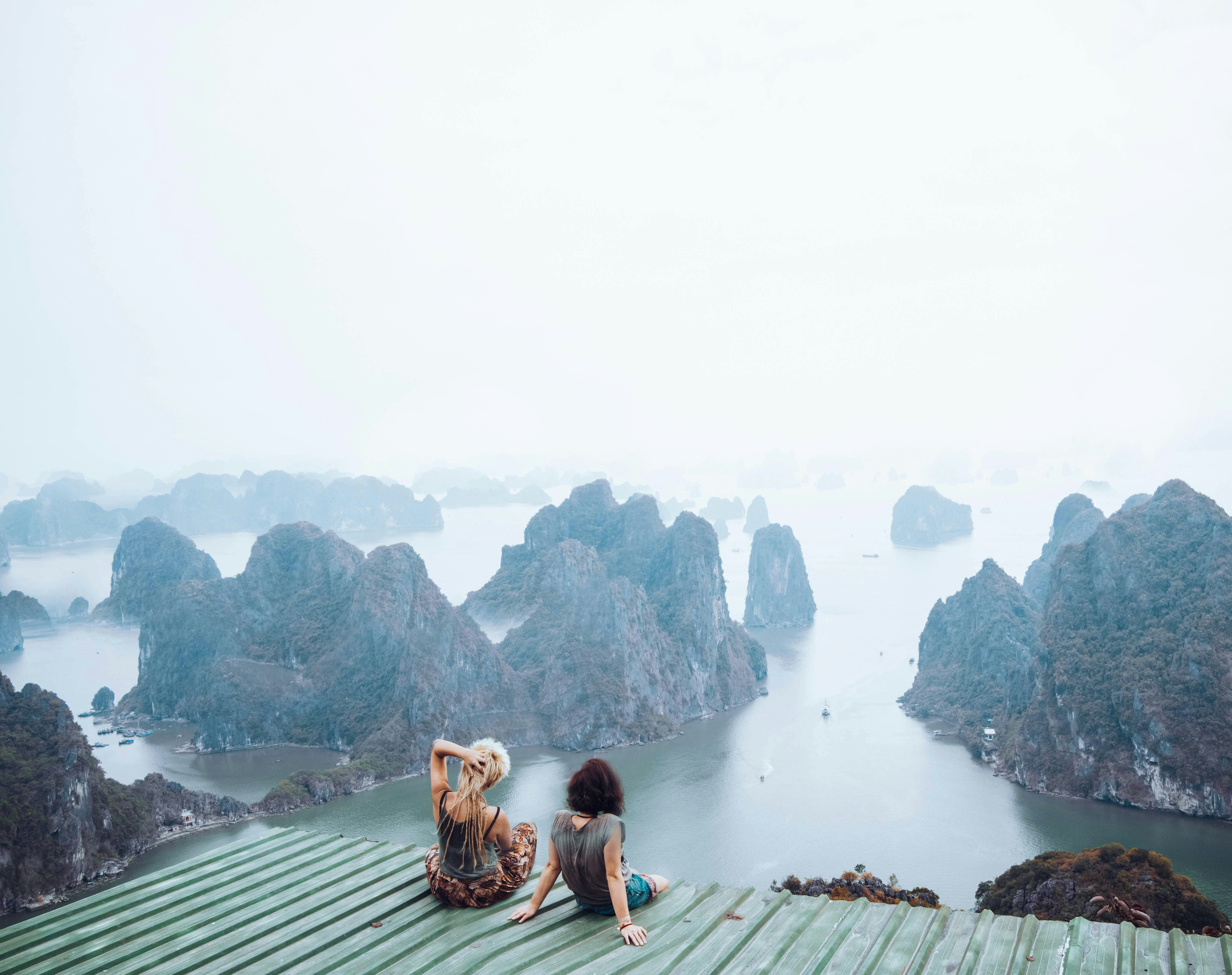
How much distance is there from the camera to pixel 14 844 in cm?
2156

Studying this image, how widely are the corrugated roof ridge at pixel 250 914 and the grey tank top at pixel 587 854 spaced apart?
1052 millimetres

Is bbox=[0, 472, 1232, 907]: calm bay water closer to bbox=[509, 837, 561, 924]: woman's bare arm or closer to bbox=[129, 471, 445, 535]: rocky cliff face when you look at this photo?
bbox=[509, 837, 561, 924]: woman's bare arm

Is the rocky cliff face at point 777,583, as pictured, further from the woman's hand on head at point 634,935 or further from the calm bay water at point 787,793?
the woman's hand on head at point 634,935

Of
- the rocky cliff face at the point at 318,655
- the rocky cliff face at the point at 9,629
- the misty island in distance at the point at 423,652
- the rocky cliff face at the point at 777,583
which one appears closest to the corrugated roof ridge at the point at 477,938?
the misty island in distance at the point at 423,652

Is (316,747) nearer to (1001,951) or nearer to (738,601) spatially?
(1001,951)

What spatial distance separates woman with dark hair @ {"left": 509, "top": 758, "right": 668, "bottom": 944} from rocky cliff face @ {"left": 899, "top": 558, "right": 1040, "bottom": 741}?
34.0m

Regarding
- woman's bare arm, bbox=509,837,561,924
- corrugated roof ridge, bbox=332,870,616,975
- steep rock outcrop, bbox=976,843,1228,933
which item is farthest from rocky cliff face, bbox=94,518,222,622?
woman's bare arm, bbox=509,837,561,924

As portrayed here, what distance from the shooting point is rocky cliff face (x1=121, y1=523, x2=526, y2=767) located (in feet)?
113

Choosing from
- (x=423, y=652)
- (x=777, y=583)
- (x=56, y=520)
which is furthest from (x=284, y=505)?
(x=423, y=652)

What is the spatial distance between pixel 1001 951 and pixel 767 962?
3.13 ft

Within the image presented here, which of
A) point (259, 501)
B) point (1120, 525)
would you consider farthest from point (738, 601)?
point (259, 501)

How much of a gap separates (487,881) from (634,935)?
0.76 meters

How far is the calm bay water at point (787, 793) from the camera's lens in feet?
74.2

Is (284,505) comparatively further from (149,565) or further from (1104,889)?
(1104,889)
